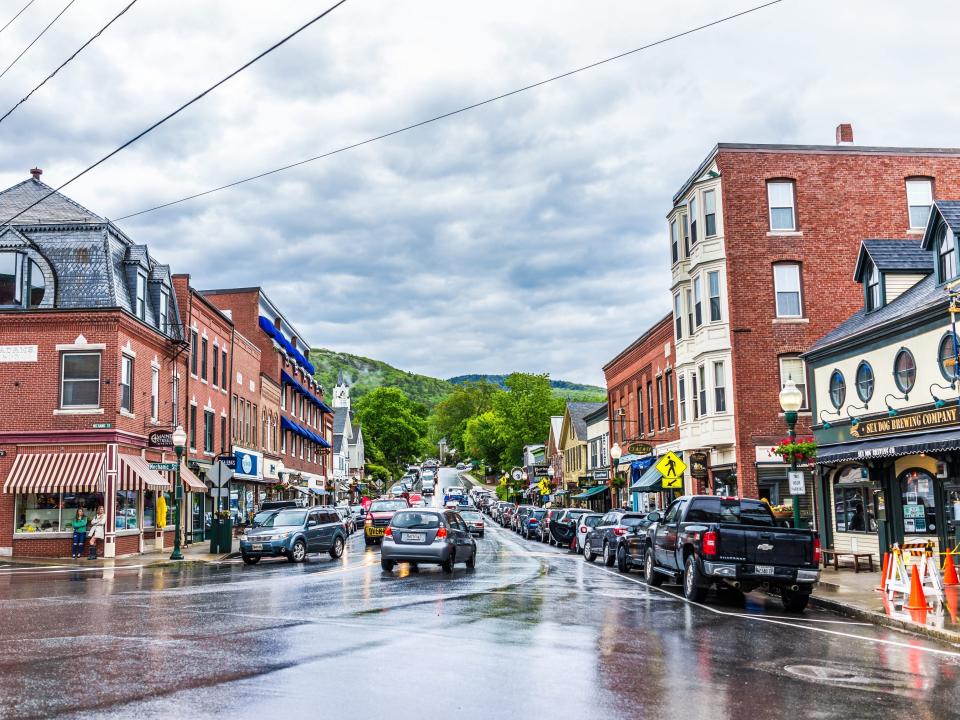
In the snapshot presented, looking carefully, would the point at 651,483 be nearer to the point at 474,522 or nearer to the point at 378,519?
the point at 474,522

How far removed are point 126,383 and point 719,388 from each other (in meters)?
20.9

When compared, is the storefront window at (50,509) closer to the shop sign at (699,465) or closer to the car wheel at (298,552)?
the car wheel at (298,552)

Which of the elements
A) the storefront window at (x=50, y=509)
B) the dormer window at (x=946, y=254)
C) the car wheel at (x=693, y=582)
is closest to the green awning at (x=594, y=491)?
the storefront window at (x=50, y=509)

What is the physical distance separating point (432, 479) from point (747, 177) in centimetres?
10811

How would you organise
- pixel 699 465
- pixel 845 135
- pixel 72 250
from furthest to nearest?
pixel 845 135
pixel 699 465
pixel 72 250

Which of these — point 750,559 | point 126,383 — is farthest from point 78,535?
point 750,559

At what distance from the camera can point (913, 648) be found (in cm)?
1202

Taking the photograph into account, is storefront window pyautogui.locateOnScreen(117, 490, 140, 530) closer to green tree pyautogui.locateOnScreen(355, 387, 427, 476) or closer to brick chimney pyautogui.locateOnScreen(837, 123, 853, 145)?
brick chimney pyautogui.locateOnScreen(837, 123, 853, 145)

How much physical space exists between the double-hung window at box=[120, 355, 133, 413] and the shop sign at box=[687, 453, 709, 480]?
20.8m

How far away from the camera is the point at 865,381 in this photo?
25.2m

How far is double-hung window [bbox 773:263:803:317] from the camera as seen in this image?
34375mm

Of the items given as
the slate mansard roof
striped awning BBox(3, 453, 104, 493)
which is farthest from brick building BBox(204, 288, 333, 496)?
striped awning BBox(3, 453, 104, 493)

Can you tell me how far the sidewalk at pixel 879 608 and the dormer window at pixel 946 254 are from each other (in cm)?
734

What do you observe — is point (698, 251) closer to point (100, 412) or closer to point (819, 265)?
point (819, 265)
